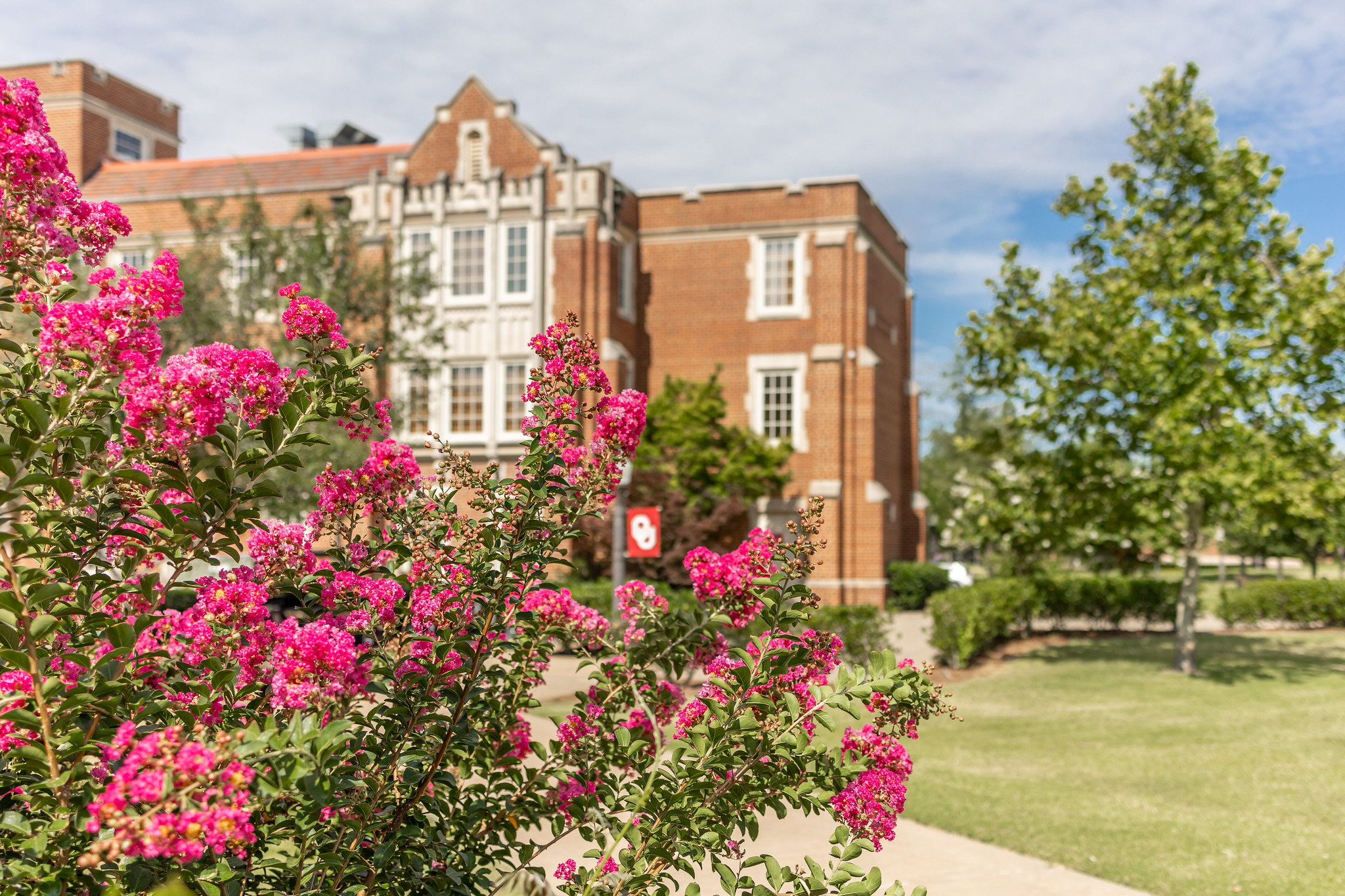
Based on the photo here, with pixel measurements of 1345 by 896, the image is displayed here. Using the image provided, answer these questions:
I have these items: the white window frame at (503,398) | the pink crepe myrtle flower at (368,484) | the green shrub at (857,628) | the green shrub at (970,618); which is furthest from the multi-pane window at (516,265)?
the pink crepe myrtle flower at (368,484)

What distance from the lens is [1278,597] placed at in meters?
24.2

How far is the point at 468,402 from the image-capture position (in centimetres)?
2480

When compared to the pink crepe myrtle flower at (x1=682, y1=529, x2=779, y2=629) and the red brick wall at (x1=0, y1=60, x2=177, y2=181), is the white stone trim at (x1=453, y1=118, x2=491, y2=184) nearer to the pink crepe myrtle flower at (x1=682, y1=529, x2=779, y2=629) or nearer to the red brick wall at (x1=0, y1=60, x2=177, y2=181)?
the red brick wall at (x1=0, y1=60, x2=177, y2=181)

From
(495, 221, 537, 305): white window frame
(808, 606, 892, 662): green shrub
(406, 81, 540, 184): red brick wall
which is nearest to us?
(808, 606, 892, 662): green shrub

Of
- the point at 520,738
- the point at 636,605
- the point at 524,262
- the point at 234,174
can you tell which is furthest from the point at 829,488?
the point at 520,738

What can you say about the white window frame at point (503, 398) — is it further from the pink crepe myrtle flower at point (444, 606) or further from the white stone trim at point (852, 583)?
the pink crepe myrtle flower at point (444, 606)

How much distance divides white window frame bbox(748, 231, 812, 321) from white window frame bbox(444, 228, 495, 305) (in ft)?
22.9

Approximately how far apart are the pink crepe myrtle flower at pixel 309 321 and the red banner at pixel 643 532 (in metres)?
11.5

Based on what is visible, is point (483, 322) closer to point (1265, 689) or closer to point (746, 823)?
point (1265, 689)

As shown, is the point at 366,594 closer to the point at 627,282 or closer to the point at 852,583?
the point at 852,583

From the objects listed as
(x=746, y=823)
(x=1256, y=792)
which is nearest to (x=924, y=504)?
(x=1256, y=792)

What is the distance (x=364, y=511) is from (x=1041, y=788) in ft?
25.1

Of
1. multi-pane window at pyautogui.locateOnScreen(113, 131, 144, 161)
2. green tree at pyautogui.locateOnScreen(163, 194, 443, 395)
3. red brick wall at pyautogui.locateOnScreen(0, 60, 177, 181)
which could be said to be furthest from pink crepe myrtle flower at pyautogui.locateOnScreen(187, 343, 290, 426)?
multi-pane window at pyautogui.locateOnScreen(113, 131, 144, 161)

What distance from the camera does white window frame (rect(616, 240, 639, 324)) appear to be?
25375mm
